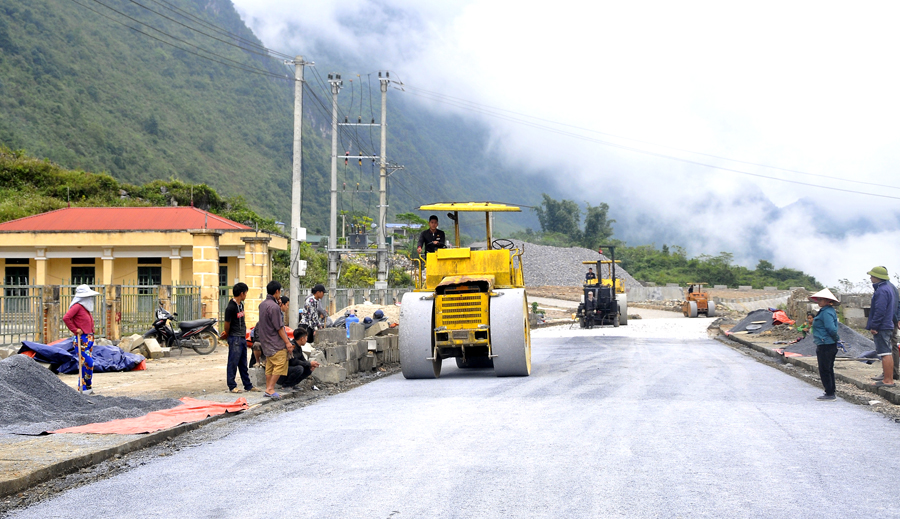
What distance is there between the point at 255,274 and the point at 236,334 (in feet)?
41.0

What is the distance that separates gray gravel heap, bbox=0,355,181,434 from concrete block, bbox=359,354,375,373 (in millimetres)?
4877

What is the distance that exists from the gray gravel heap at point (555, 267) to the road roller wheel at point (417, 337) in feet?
202

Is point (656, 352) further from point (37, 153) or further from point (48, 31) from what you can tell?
point (48, 31)

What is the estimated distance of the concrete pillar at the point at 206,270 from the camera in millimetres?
21406

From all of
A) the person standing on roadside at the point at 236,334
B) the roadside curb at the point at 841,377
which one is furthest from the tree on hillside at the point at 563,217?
the person standing on roadside at the point at 236,334

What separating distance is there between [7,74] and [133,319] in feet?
195

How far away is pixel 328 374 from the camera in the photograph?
1256cm

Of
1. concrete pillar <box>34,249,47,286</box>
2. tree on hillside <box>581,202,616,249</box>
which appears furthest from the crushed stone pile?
tree on hillside <box>581,202,616,249</box>

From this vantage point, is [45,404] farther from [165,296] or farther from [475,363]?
[165,296]

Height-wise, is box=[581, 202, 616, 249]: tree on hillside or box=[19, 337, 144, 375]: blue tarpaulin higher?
box=[581, 202, 616, 249]: tree on hillside

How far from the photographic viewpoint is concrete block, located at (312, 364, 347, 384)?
1248 cm

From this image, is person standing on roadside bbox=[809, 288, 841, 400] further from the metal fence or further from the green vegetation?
the green vegetation

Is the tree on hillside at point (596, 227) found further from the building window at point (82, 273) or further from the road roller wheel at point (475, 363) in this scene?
the road roller wheel at point (475, 363)

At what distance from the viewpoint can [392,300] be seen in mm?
37688
